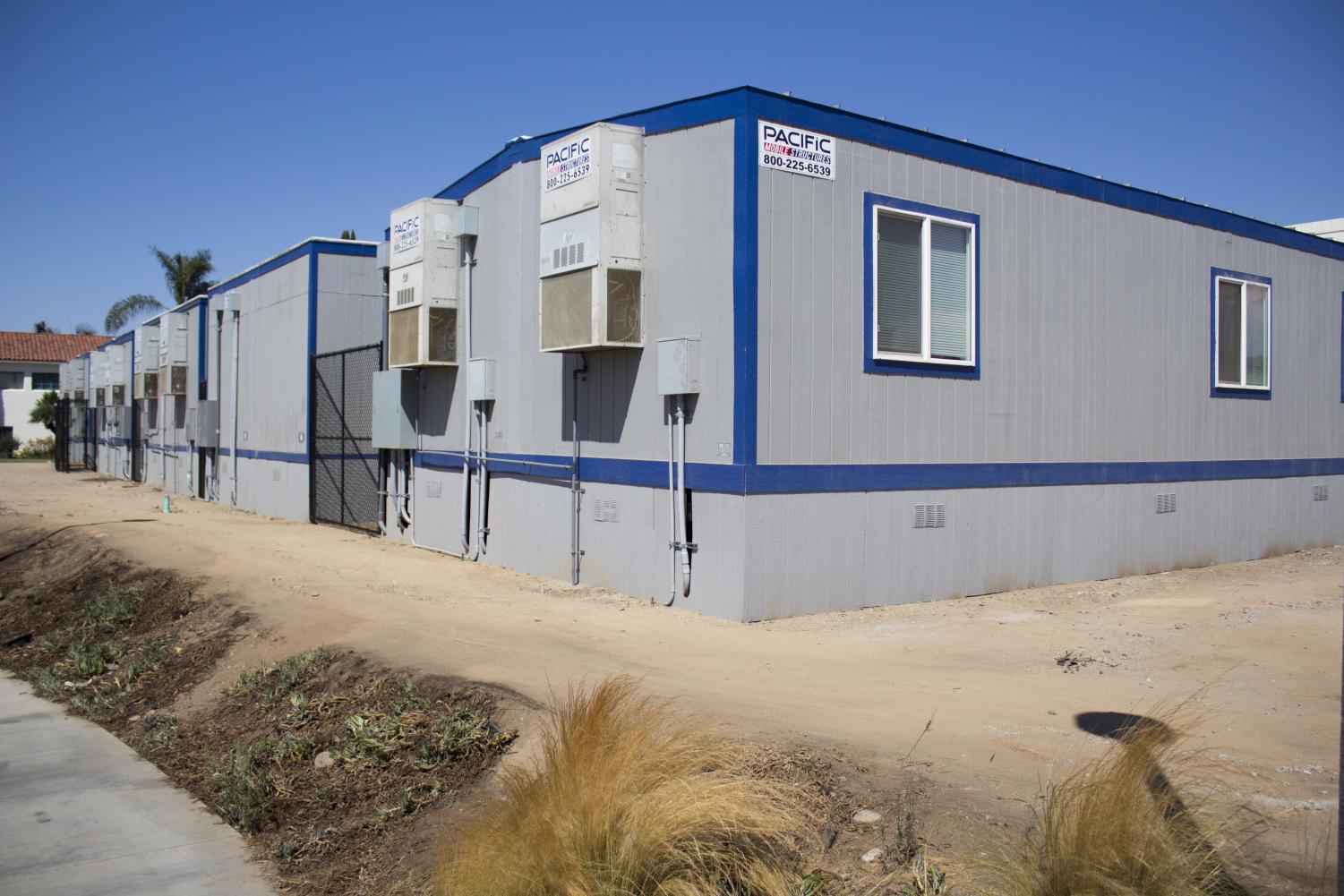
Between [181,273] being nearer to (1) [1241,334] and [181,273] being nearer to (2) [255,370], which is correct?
(2) [255,370]

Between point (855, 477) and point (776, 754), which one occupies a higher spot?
point (855, 477)

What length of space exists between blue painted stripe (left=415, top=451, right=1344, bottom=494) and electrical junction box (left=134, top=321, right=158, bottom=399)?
19.2 m

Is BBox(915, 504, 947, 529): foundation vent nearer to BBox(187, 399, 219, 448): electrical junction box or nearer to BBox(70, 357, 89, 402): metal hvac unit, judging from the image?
BBox(187, 399, 219, 448): electrical junction box

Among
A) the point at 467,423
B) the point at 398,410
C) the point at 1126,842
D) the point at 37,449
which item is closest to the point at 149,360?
the point at 398,410

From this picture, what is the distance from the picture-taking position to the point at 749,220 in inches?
396

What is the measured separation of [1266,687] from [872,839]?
4177 mm

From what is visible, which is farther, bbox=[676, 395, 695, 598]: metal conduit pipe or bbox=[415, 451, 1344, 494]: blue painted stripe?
bbox=[676, 395, 695, 598]: metal conduit pipe

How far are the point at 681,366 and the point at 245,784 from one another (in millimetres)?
5493

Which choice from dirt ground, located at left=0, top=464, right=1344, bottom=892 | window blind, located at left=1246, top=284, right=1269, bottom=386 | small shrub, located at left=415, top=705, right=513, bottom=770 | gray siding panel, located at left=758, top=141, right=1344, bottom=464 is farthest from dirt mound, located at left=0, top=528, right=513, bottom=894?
window blind, located at left=1246, top=284, right=1269, bottom=386

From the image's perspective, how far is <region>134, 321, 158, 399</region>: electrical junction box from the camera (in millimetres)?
31484

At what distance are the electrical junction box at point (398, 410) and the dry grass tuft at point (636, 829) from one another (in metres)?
12.0

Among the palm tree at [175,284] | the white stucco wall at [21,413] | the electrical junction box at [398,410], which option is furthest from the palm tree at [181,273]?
the electrical junction box at [398,410]

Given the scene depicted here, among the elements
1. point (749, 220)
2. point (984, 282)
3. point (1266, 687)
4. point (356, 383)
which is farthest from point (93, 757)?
point (356, 383)

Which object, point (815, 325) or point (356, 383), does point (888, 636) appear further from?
point (356, 383)
